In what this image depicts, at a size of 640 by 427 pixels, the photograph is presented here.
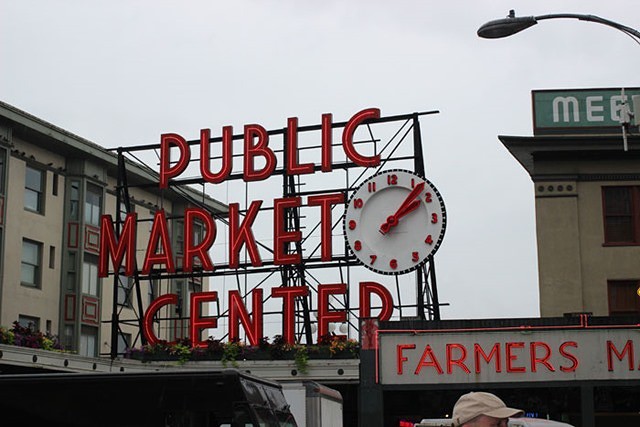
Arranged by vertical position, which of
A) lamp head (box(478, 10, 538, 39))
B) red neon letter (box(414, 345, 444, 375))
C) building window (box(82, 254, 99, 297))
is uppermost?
lamp head (box(478, 10, 538, 39))

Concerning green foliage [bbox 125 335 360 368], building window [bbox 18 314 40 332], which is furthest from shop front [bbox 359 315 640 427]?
building window [bbox 18 314 40 332]

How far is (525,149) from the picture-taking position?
35.6 metres

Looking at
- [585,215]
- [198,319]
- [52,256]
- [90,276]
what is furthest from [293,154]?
[90,276]

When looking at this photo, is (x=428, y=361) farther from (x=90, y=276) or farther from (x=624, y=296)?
(x=90, y=276)

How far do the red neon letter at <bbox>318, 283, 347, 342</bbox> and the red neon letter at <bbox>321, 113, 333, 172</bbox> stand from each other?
202 inches

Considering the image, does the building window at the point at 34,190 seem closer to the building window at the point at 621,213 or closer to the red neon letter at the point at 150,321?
the red neon letter at the point at 150,321

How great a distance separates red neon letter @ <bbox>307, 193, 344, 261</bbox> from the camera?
41062 millimetres

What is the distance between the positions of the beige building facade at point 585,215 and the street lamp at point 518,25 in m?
17.2

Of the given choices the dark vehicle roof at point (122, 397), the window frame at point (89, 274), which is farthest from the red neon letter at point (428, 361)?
the window frame at point (89, 274)

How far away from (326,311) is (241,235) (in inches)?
211

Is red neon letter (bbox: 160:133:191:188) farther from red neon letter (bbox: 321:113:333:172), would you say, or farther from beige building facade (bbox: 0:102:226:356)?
red neon letter (bbox: 321:113:333:172)

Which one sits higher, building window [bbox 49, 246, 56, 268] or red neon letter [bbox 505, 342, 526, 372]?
building window [bbox 49, 246, 56, 268]

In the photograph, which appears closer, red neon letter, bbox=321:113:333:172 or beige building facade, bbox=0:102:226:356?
red neon letter, bbox=321:113:333:172

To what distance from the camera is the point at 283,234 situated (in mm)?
41625
